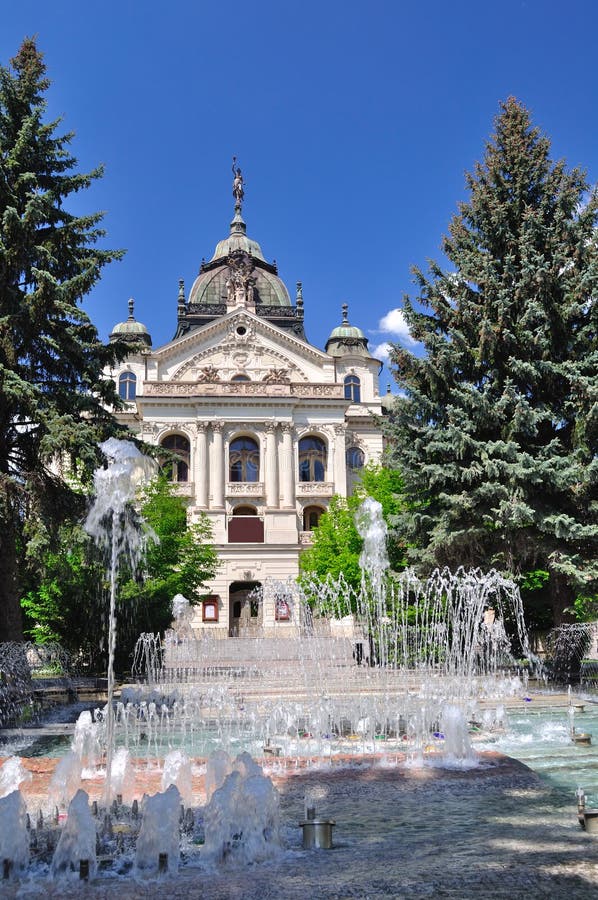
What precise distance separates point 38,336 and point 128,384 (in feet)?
105

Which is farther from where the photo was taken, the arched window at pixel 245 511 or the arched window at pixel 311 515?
the arched window at pixel 311 515

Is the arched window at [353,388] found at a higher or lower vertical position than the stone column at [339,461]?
higher

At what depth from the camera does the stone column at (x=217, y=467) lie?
43.1 meters

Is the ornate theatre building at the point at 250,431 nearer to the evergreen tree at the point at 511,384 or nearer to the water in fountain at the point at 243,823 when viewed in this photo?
the evergreen tree at the point at 511,384

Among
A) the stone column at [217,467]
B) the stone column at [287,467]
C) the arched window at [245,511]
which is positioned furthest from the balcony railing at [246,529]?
the stone column at [287,467]

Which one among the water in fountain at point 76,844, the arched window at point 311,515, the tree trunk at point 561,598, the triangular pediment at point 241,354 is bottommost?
the water in fountain at point 76,844

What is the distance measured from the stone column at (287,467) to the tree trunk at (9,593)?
28.8 metres

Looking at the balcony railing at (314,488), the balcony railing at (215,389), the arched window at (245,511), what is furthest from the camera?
the balcony railing at (314,488)

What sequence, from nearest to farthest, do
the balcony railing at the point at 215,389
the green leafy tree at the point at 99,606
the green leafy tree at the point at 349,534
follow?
the green leafy tree at the point at 99,606
the green leafy tree at the point at 349,534
the balcony railing at the point at 215,389

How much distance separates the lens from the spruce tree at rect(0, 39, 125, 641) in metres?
14.9

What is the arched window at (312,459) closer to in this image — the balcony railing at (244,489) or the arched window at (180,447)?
the balcony railing at (244,489)

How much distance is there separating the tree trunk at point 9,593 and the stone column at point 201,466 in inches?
1085

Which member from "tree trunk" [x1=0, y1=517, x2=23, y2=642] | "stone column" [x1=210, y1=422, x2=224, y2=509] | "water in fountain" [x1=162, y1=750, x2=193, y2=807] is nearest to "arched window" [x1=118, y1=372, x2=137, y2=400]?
"stone column" [x1=210, y1=422, x2=224, y2=509]

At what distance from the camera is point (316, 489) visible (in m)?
44.7
